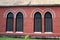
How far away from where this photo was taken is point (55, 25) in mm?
21969

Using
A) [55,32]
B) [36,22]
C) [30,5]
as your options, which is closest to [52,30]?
[55,32]

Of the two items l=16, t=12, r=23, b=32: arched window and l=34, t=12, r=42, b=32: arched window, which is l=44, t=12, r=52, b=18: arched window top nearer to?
l=34, t=12, r=42, b=32: arched window

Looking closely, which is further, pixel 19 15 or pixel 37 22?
pixel 19 15

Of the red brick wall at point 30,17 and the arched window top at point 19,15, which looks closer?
the red brick wall at point 30,17

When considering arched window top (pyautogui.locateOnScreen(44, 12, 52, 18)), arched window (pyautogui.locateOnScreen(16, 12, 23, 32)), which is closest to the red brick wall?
arched window top (pyautogui.locateOnScreen(44, 12, 52, 18))

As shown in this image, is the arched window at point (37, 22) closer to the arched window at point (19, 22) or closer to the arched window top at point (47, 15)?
the arched window top at point (47, 15)

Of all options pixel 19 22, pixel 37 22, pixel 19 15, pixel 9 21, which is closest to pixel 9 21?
pixel 9 21

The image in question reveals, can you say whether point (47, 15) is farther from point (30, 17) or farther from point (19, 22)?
point (19, 22)

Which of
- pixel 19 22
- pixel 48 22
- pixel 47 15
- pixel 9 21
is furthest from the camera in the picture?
pixel 9 21

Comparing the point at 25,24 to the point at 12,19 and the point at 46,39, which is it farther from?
the point at 46,39

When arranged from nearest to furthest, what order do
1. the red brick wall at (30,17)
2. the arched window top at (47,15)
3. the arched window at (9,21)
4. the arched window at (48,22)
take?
the red brick wall at (30,17) → the arched window at (48,22) → the arched window top at (47,15) → the arched window at (9,21)

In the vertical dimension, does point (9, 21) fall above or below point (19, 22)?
above

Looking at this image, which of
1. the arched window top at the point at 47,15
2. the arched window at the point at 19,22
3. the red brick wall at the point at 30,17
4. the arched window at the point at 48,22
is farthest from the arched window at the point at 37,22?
the arched window at the point at 19,22

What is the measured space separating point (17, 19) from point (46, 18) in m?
3.41
